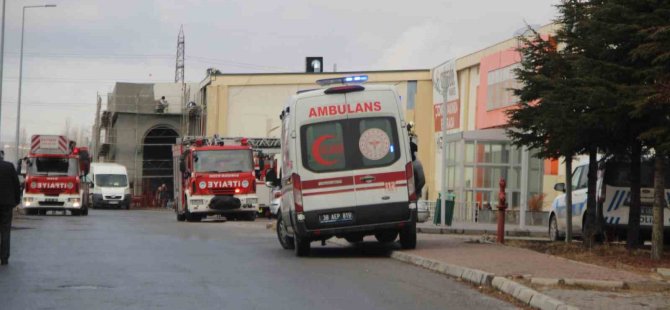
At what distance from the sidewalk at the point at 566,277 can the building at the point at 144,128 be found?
227 ft

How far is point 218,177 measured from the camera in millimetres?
41031

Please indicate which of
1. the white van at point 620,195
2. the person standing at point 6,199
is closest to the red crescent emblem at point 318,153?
the person standing at point 6,199

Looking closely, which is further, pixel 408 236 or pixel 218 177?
pixel 218 177

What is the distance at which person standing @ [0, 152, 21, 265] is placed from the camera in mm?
16781

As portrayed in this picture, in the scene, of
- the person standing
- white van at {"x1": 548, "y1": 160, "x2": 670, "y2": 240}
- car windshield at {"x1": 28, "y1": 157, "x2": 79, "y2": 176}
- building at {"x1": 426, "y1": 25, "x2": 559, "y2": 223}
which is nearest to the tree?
white van at {"x1": 548, "y1": 160, "x2": 670, "y2": 240}

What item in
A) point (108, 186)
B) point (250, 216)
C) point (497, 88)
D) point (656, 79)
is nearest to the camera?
point (656, 79)

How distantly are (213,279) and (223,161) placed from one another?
26681mm

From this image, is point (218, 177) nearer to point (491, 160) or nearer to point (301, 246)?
point (491, 160)

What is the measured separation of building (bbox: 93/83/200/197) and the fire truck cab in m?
45.3

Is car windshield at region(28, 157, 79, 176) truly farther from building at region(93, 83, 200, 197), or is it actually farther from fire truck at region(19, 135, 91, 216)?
building at region(93, 83, 200, 197)

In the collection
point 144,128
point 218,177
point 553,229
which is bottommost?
point 553,229

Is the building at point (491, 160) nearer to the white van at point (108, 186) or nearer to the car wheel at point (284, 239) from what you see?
the car wheel at point (284, 239)

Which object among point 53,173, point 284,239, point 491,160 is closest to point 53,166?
point 53,173

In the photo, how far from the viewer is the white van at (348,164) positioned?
19.8 metres
